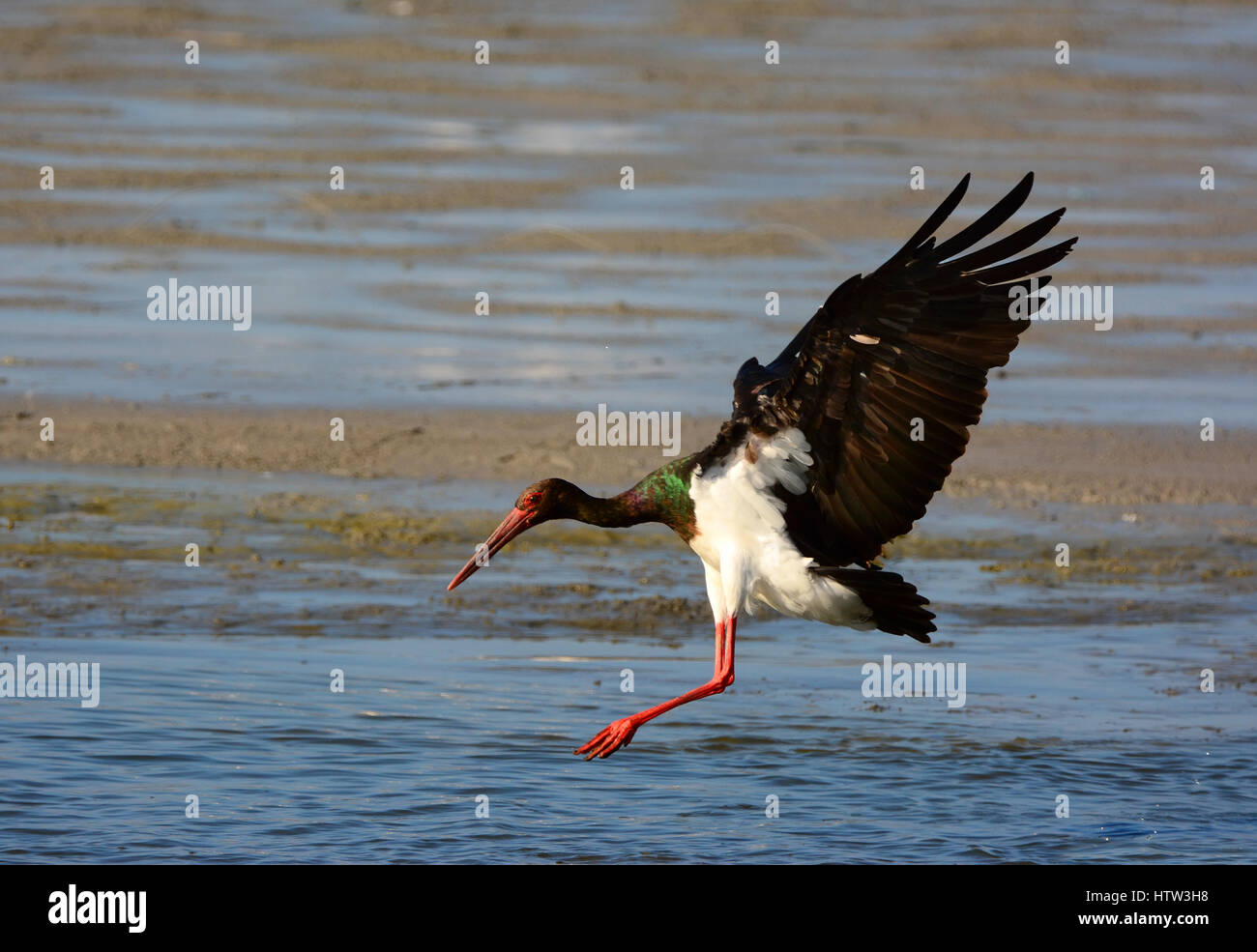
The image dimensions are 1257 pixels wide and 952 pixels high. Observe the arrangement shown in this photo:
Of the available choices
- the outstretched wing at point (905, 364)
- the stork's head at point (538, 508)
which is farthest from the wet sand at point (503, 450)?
the outstretched wing at point (905, 364)

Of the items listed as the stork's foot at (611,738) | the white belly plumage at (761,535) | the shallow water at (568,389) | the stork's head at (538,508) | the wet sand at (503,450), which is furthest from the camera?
the wet sand at (503,450)

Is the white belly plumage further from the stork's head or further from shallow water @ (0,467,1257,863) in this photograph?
shallow water @ (0,467,1257,863)

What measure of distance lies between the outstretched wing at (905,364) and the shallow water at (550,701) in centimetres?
151

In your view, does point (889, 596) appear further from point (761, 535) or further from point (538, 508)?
point (538, 508)

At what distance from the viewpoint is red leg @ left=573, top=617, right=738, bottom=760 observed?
7.74 metres

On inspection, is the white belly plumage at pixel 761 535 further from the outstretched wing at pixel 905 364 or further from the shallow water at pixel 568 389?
the shallow water at pixel 568 389

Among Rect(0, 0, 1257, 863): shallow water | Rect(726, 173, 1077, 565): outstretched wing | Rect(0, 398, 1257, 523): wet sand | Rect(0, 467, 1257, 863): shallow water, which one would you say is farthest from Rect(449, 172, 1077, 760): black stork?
Rect(0, 398, 1257, 523): wet sand

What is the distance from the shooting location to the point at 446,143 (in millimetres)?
20828

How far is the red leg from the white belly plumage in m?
0.17

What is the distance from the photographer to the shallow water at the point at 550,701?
8148 mm

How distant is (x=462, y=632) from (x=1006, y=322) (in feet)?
13.2

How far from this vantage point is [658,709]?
7.85 metres

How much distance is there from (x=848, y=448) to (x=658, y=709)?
47.1 inches

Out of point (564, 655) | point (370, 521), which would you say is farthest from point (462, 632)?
point (370, 521)
